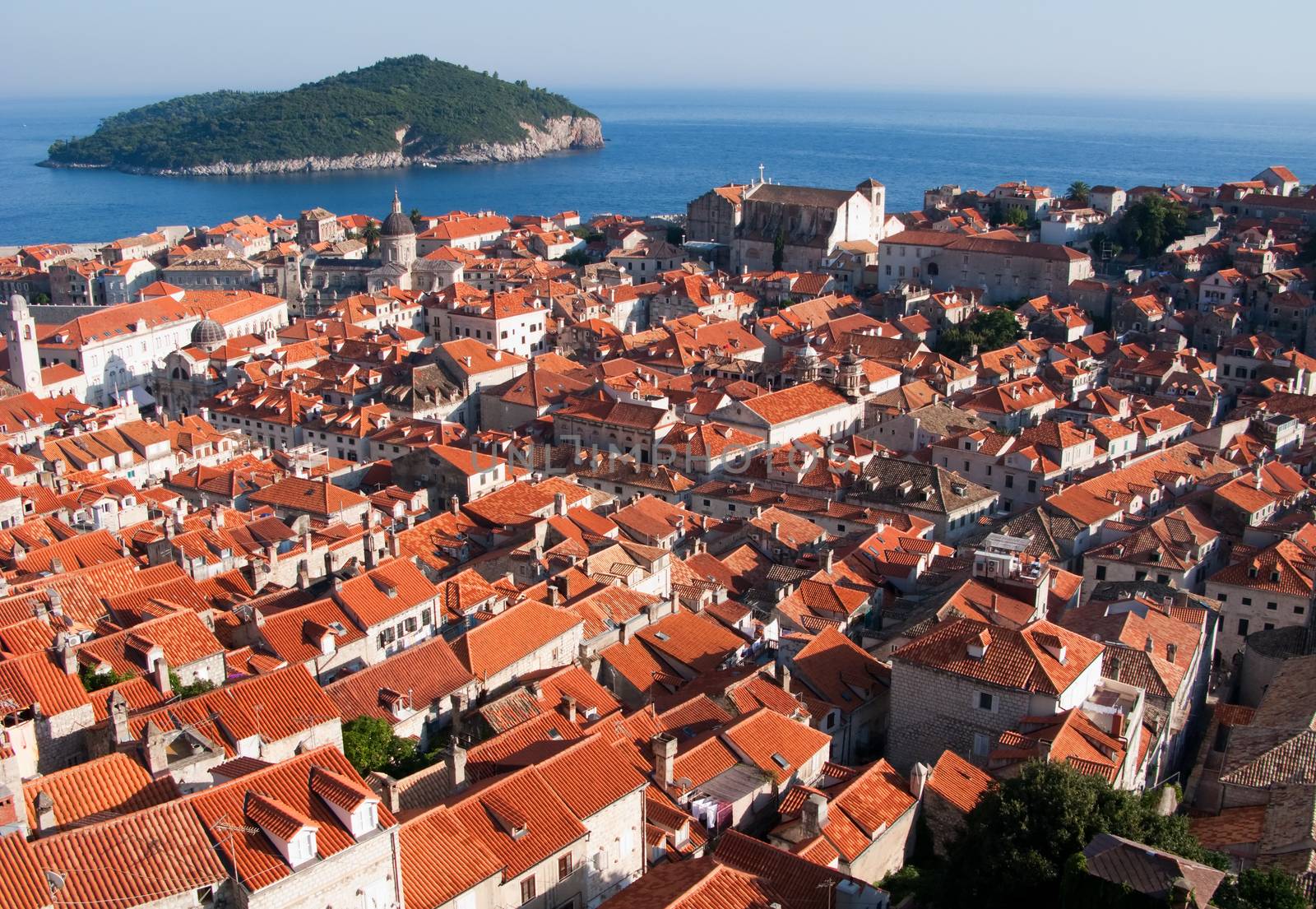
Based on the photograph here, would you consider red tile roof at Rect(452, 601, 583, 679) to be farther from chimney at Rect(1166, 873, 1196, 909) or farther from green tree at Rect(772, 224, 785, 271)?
green tree at Rect(772, 224, 785, 271)

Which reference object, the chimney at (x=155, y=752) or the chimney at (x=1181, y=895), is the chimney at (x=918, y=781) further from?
the chimney at (x=155, y=752)

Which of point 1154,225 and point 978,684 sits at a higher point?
point 1154,225

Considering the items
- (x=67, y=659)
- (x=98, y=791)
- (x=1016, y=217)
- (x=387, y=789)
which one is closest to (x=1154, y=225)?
(x=1016, y=217)

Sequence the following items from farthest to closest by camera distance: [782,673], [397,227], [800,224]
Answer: [397,227] → [800,224] → [782,673]

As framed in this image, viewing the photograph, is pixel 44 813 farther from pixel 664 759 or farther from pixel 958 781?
pixel 958 781

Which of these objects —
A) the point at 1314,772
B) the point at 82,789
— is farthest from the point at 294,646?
the point at 1314,772

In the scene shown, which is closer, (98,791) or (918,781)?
(98,791)
